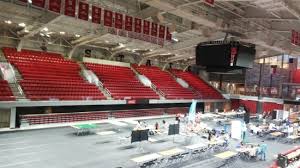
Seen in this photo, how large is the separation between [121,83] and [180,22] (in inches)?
319

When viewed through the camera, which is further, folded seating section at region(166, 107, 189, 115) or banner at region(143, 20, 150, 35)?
folded seating section at region(166, 107, 189, 115)

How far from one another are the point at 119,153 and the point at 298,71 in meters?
29.2

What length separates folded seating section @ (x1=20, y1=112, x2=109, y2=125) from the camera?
700 inches

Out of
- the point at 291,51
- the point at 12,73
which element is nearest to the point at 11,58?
the point at 12,73

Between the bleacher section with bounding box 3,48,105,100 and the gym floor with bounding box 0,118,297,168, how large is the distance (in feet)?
10.3

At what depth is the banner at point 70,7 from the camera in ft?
41.8

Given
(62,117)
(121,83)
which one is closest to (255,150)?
(62,117)

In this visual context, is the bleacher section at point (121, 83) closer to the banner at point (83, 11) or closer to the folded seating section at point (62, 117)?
the folded seating section at point (62, 117)

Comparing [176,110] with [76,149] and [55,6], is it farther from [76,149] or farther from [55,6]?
[55,6]

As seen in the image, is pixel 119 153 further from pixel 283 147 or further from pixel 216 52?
pixel 283 147

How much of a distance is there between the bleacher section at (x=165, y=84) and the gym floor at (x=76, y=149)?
12.2m

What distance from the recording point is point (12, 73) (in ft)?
63.2

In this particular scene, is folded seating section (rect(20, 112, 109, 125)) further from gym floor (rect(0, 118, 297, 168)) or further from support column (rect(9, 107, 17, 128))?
gym floor (rect(0, 118, 297, 168))

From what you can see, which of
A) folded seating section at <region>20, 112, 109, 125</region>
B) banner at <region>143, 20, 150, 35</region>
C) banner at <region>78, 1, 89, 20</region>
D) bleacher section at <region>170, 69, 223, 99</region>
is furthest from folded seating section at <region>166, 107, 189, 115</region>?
banner at <region>78, 1, 89, 20</region>
